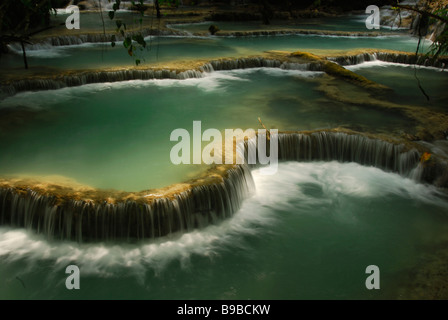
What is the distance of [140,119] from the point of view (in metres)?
8.27

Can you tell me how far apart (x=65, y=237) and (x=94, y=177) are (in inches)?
43.6

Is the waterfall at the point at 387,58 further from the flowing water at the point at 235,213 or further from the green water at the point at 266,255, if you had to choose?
the green water at the point at 266,255

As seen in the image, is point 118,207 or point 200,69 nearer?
point 118,207

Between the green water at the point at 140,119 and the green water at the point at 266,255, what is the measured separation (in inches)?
41.8

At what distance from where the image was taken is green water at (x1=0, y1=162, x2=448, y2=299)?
14.4 feet

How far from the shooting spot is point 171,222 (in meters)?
5.04

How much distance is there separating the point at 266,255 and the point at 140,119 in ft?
14.7

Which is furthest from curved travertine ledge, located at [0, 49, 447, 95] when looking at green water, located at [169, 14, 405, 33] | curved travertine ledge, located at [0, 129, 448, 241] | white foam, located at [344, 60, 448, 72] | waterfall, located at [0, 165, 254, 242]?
green water, located at [169, 14, 405, 33]

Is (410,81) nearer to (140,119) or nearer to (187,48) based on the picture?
(187,48)

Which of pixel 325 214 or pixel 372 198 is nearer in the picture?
pixel 325 214

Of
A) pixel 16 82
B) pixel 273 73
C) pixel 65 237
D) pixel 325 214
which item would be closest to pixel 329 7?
pixel 273 73

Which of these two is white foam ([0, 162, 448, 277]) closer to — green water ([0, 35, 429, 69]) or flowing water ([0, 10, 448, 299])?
flowing water ([0, 10, 448, 299])

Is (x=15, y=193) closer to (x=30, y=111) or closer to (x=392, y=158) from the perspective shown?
(x=30, y=111)

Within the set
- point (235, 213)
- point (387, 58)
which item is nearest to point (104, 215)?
point (235, 213)
